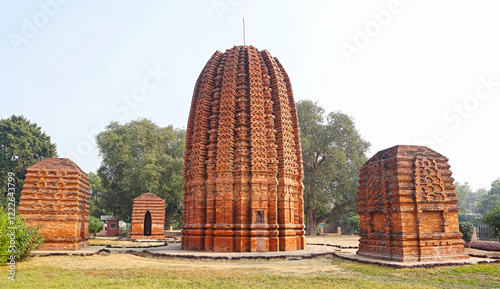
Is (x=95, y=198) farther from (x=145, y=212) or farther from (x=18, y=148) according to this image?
(x=145, y=212)

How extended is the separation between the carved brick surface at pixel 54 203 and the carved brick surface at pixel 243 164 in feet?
15.5

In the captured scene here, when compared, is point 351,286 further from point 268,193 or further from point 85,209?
point 85,209

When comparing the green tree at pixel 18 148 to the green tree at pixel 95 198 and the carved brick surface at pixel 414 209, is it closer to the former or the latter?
the green tree at pixel 95 198

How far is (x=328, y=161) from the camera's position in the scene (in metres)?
35.3

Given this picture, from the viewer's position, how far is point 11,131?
34562 mm

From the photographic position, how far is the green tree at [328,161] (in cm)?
3400

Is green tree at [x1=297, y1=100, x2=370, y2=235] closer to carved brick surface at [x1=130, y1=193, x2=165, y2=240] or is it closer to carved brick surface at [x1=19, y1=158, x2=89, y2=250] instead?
carved brick surface at [x1=130, y1=193, x2=165, y2=240]

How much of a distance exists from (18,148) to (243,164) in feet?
96.0

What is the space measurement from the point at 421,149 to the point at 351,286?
22.2ft

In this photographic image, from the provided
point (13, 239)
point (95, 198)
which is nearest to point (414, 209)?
point (13, 239)

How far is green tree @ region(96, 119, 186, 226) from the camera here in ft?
110

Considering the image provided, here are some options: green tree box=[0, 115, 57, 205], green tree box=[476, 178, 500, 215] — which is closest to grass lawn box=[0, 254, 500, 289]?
green tree box=[0, 115, 57, 205]

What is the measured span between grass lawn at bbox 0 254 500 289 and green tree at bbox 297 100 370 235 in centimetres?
2292

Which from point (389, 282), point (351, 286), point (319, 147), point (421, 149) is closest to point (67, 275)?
point (351, 286)
